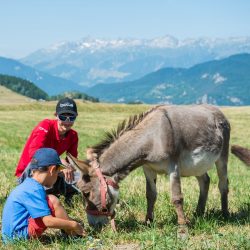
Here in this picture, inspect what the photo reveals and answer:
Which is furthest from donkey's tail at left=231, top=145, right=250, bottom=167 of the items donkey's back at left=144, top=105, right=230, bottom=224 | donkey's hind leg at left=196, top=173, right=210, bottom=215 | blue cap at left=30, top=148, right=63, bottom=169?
blue cap at left=30, top=148, right=63, bottom=169

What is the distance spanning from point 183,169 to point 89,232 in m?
1.82

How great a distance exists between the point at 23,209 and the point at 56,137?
2.22m

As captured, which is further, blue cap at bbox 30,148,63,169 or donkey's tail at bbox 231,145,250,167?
donkey's tail at bbox 231,145,250,167

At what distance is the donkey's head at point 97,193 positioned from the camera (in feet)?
22.3

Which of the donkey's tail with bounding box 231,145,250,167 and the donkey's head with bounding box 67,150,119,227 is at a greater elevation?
the donkey's tail with bounding box 231,145,250,167

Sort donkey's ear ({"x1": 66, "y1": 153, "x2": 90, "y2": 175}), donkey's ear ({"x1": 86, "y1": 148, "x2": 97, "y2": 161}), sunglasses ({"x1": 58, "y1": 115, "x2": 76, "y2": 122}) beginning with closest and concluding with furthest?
donkey's ear ({"x1": 66, "y1": 153, "x2": 90, "y2": 175}) < donkey's ear ({"x1": 86, "y1": 148, "x2": 97, "y2": 161}) < sunglasses ({"x1": 58, "y1": 115, "x2": 76, "y2": 122})

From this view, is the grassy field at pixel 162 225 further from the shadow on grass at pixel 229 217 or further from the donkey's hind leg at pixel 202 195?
the donkey's hind leg at pixel 202 195

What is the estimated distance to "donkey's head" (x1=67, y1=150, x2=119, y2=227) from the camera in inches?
268

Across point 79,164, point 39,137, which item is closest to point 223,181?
point 79,164

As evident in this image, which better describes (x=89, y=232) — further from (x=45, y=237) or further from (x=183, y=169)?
(x=183, y=169)

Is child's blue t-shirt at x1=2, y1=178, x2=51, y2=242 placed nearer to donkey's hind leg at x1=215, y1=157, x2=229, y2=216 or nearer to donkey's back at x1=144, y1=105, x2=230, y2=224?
donkey's back at x1=144, y1=105, x2=230, y2=224

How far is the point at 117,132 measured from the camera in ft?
24.9

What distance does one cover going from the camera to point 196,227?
7195 mm

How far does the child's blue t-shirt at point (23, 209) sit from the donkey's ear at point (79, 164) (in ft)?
1.97
